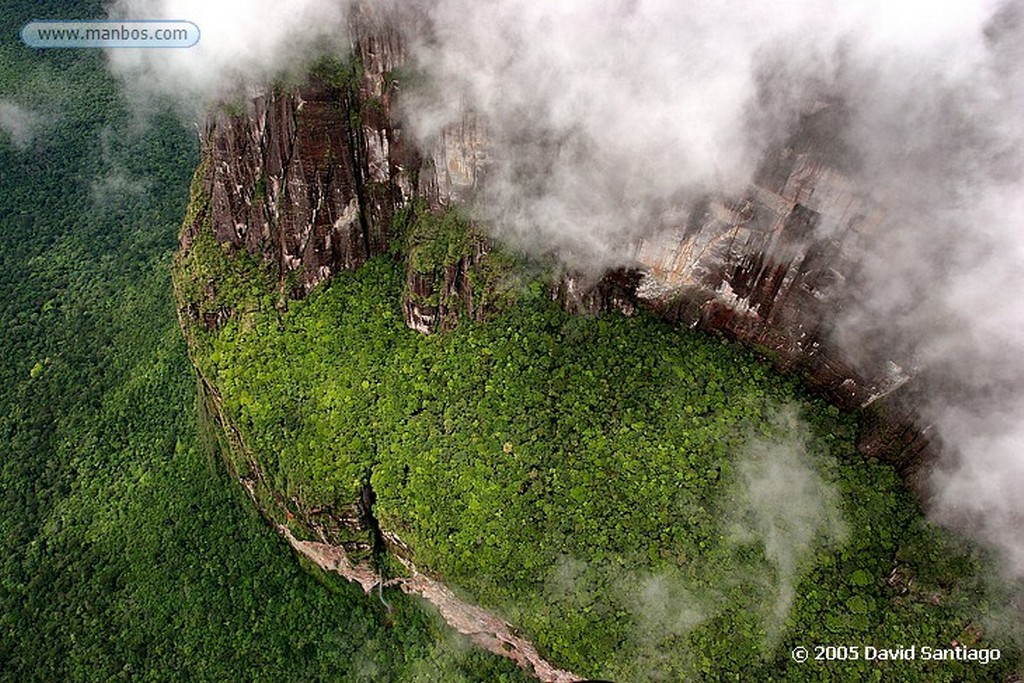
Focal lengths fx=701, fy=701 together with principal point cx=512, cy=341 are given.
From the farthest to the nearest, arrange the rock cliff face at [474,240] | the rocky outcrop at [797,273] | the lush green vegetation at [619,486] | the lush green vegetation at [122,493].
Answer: the lush green vegetation at [122,493]
the lush green vegetation at [619,486]
the rock cliff face at [474,240]
the rocky outcrop at [797,273]

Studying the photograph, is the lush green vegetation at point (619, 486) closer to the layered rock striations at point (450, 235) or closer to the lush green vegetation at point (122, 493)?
the layered rock striations at point (450, 235)

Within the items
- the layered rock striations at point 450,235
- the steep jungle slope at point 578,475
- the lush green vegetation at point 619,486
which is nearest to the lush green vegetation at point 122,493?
the layered rock striations at point 450,235

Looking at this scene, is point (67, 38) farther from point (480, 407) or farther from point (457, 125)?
point (480, 407)

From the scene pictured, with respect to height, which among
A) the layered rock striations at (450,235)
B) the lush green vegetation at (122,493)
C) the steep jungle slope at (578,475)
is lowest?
the lush green vegetation at (122,493)

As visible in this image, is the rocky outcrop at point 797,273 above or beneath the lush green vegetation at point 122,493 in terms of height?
above

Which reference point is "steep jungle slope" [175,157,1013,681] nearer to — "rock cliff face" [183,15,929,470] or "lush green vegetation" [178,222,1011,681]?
"lush green vegetation" [178,222,1011,681]

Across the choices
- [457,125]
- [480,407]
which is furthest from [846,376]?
[457,125]

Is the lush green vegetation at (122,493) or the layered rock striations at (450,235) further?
the lush green vegetation at (122,493)
